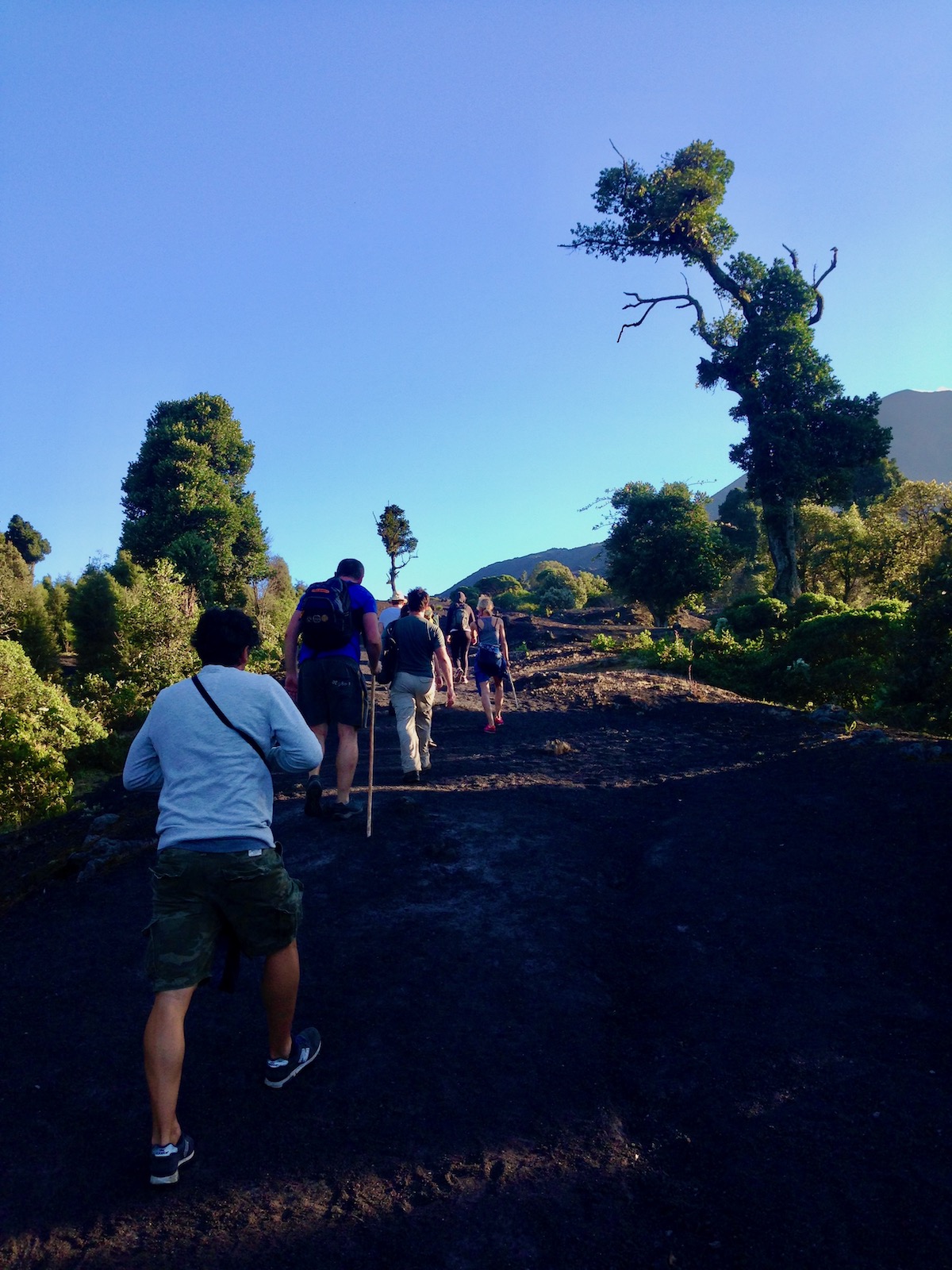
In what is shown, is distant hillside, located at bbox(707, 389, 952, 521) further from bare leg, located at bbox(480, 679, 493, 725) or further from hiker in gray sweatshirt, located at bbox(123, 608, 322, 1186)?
hiker in gray sweatshirt, located at bbox(123, 608, 322, 1186)

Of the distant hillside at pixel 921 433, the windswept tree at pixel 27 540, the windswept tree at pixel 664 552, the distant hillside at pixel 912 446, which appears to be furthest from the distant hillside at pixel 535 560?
the windswept tree at pixel 664 552

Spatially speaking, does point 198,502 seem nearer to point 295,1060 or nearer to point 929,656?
point 929,656

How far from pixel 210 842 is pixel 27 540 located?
7023 cm

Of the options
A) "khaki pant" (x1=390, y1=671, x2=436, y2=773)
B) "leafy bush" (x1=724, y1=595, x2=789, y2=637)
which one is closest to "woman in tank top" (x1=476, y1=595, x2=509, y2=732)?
"khaki pant" (x1=390, y1=671, x2=436, y2=773)

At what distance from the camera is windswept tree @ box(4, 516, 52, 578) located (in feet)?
204

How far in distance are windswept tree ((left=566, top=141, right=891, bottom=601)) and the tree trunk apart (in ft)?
0.12

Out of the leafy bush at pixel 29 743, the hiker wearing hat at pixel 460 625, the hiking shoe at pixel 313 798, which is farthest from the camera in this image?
the hiker wearing hat at pixel 460 625

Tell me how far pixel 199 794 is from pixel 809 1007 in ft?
9.74

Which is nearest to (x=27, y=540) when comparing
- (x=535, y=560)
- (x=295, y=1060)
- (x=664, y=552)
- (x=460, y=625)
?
(x=664, y=552)

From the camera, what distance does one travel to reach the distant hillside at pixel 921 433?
160250mm

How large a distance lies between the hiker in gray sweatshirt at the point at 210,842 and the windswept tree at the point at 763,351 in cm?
2715

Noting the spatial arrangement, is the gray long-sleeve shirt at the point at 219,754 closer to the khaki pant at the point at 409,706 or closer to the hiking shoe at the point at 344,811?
the hiking shoe at the point at 344,811

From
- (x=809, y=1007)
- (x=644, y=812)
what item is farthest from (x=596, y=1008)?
(x=644, y=812)

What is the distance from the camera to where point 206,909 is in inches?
107
